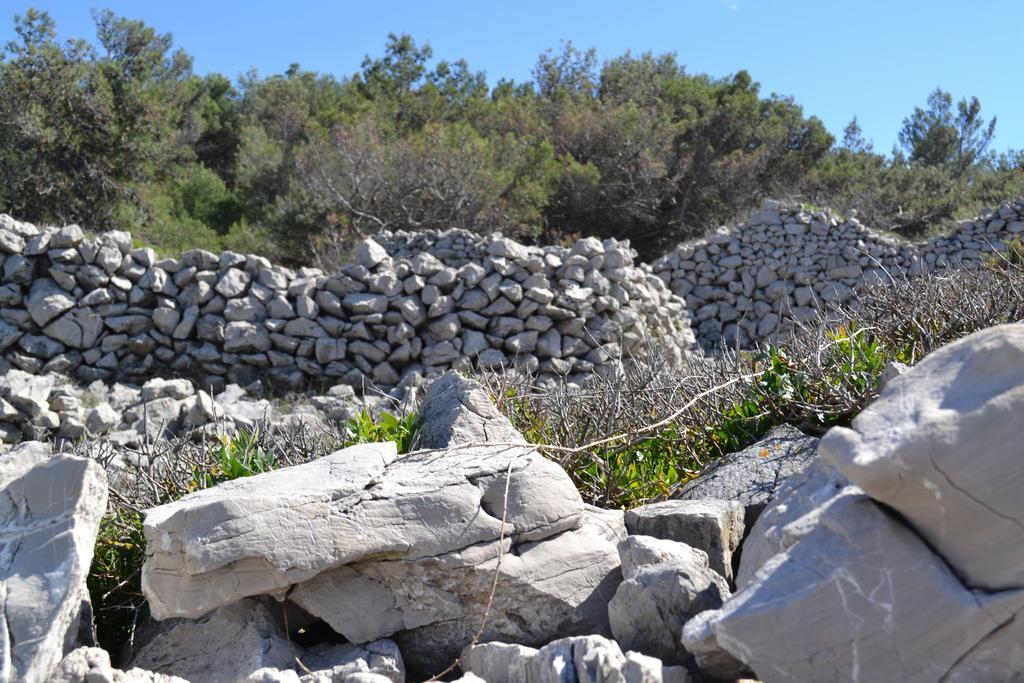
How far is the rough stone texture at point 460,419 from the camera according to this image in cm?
420

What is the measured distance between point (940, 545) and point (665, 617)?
34.5 inches

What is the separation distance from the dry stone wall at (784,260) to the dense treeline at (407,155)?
348 centimetres

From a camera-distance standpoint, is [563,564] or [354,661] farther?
[563,564]

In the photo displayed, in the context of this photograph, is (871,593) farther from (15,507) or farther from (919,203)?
(919,203)

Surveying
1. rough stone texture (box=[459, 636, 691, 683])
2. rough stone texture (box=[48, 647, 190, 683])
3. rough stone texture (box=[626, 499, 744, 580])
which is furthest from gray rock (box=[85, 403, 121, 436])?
rough stone texture (box=[459, 636, 691, 683])

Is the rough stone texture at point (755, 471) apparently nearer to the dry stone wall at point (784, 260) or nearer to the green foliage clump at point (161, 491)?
the green foliage clump at point (161, 491)

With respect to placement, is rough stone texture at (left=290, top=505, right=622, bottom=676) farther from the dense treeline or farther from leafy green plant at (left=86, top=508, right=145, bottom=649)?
the dense treeline

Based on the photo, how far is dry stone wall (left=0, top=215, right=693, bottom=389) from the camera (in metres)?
10.2

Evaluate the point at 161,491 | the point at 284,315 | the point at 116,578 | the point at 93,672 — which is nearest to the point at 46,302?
the point at 284,315

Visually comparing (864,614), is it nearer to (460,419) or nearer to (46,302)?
(460,419)

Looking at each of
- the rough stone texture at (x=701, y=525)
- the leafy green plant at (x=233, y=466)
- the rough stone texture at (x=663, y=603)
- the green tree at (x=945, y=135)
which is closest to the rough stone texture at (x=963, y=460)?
the rough stone texture at (x=663, y=603)

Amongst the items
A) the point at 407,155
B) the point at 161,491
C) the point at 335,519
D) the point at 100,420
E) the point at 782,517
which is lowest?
the point at 782,517

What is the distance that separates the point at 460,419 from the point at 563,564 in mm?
1051

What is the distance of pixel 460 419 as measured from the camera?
4.27 metres
